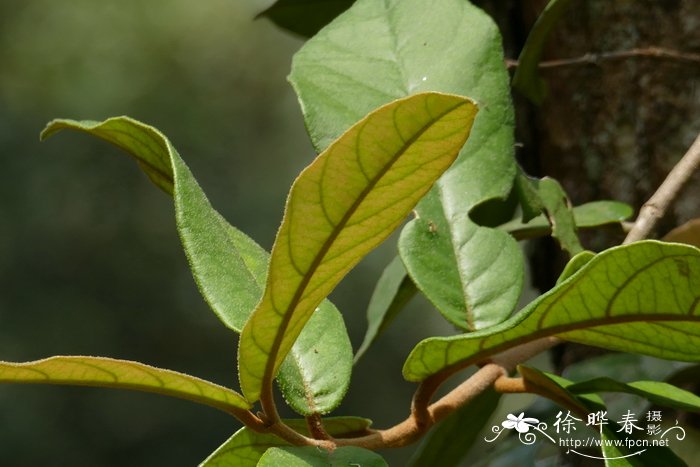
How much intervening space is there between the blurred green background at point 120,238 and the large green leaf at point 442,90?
419cm

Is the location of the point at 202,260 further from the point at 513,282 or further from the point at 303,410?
the point at 513,282

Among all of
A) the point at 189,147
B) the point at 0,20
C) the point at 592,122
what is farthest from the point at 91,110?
the point at 592,122

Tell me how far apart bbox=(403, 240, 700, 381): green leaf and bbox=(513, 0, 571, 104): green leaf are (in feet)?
1.28

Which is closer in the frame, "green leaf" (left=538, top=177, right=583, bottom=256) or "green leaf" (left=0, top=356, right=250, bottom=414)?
"green leaf" (left=0, top=356, right=250, bottom=414)

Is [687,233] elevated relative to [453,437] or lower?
elevated

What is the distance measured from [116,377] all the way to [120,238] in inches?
223

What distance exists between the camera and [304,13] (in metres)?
1.07

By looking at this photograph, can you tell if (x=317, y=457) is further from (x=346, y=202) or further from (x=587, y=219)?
(x=587, y=219)

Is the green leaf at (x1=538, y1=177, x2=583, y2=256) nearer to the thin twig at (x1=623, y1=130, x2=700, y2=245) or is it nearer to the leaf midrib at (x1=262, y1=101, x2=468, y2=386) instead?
the thin twig at (x1=623, y1=130, x2=700, y2=245)

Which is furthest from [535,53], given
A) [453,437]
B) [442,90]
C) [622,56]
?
[453,437]

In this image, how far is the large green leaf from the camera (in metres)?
0.67

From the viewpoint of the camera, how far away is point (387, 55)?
73 cm

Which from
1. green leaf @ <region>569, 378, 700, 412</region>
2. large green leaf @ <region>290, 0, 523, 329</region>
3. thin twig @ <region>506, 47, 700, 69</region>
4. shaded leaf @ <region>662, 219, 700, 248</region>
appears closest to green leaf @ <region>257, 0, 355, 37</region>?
thin twig @ <region>506, 47, 700, 69</region>

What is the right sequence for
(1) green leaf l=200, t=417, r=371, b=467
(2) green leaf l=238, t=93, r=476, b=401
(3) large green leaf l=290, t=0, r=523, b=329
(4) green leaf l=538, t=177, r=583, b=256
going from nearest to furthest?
1. (2) green leaf l=238, t=93, r=476, b=401
2. (1) green leaf l=200, t=417, r=371, b=467
3. (3) large green leaf l=290, t=0, r=523, b=329
4. (4) green leaf l=538, t=177, r=583, b=256
